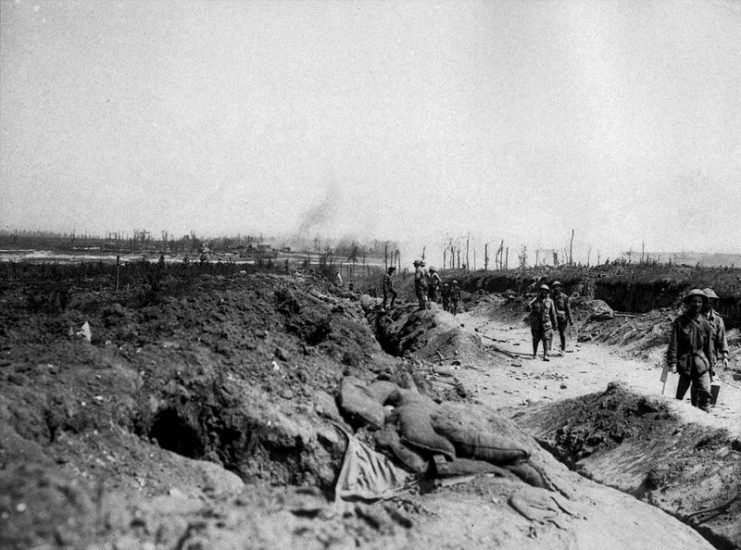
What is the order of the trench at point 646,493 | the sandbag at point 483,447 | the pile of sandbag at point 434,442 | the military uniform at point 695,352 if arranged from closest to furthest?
the trench at point 646,493 < the pile of sandbag at point 434,442 < the sandbag at point 483,447 < the military uniform at point 695,352

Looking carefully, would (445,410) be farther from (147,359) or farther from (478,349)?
(478,349)

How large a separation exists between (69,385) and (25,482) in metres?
1.88

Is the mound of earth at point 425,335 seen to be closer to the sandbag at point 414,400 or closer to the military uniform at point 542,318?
the military uniform at point 542,318

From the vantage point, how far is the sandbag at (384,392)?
224 inches

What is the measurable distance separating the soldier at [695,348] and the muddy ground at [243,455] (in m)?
0.38

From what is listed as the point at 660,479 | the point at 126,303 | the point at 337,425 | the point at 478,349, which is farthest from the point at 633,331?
the point at 126,303

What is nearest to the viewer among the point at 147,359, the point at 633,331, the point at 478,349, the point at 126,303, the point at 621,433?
the point at 147,359

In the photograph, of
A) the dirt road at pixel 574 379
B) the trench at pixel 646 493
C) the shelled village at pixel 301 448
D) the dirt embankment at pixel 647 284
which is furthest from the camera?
the dirt embankment at pixel 647 284

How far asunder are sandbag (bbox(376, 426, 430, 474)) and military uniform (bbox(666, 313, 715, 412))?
4.43 m

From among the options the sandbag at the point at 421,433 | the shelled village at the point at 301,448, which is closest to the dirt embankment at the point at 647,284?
the shelled village at the point at 301,448

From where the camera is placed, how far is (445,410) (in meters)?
5.60

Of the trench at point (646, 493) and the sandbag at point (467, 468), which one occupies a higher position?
the sandbag at point (467, 468)

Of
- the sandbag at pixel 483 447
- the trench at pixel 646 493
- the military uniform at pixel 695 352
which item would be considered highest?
the military uniform at pixel 695 352

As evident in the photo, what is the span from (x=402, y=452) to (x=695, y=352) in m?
4.77
